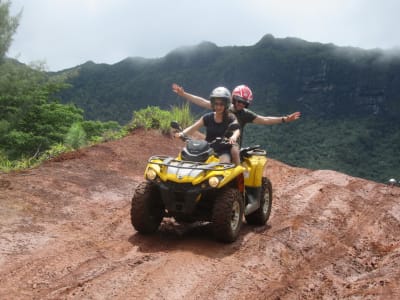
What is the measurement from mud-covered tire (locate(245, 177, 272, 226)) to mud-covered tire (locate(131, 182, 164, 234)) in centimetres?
160

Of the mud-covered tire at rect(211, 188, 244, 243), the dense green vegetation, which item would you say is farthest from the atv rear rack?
the dense green vegetation

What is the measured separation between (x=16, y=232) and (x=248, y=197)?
3.19 meters

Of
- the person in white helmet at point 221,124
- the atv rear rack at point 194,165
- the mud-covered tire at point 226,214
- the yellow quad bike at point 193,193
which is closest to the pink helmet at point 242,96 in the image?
the person in white helmet at point 221,124

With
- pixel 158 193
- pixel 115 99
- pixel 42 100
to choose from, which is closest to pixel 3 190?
pixel 158 193

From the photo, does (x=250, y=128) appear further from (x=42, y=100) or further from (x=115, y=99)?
(x=42, y=100)

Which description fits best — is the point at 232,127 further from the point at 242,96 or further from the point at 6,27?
the point at 6,27

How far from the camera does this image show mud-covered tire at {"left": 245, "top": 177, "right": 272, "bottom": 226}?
789cm

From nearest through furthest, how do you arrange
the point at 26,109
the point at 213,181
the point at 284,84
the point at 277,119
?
the point at 213,181 → the point at 277,119 → the point at 26,109 → the point at 284,84

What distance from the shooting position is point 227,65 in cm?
7669

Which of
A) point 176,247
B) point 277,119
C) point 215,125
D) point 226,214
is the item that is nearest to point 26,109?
point 215,125

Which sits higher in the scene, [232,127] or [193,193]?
[232,127]

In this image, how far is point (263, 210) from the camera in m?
8.02

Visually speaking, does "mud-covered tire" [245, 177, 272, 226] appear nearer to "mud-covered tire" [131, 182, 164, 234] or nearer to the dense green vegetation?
"mud-covered tire" [131, 182, 164, 234]

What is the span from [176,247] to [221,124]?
196 cm
